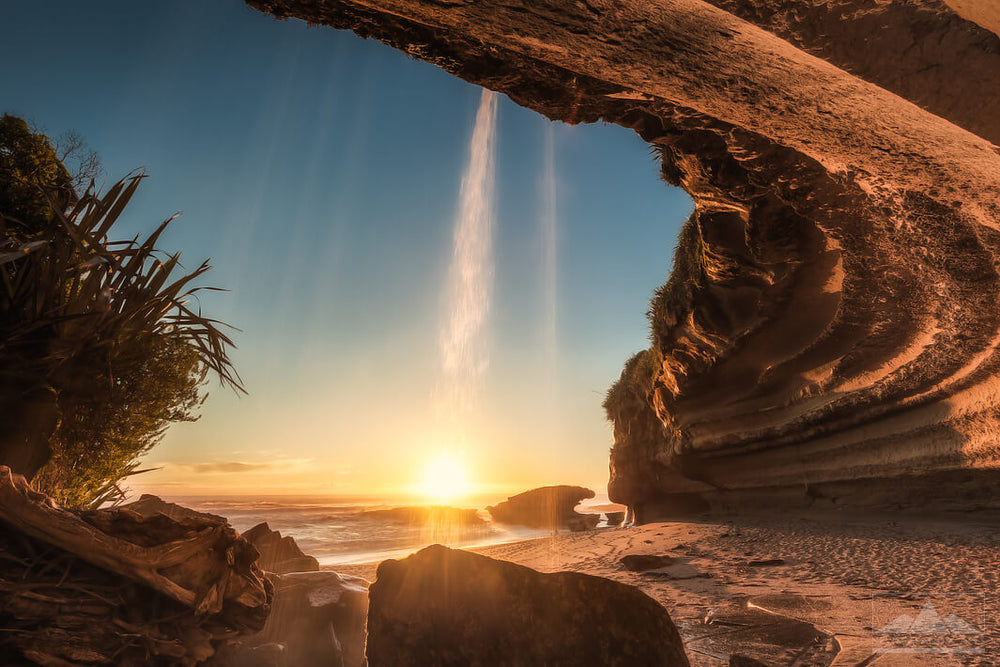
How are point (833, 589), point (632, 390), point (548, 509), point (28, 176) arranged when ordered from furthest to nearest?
point (548, 509) < point (632, 390) < point (833, 589) < point (28, 176)

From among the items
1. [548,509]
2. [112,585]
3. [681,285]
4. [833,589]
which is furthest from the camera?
[548,509]

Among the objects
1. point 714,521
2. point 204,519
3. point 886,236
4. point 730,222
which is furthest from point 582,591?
point 714,521

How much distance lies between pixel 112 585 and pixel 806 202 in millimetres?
6565

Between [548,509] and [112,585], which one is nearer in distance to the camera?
[112,585]

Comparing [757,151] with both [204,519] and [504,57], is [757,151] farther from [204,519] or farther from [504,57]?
[204,519]

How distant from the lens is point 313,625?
4523 mm

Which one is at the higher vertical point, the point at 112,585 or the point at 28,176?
the point at 28,176

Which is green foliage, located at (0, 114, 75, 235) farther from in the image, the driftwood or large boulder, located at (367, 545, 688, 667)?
large boulder, located at (367, 545, 688, 667)

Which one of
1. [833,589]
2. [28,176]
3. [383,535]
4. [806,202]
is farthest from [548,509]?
[28,176]

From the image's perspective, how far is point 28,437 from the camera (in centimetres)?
367

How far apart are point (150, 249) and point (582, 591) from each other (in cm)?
479

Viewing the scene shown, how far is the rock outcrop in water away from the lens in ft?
6.80

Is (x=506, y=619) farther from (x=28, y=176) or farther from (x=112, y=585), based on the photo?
(x=28, y=176)

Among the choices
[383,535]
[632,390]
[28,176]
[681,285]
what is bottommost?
[383,535]
